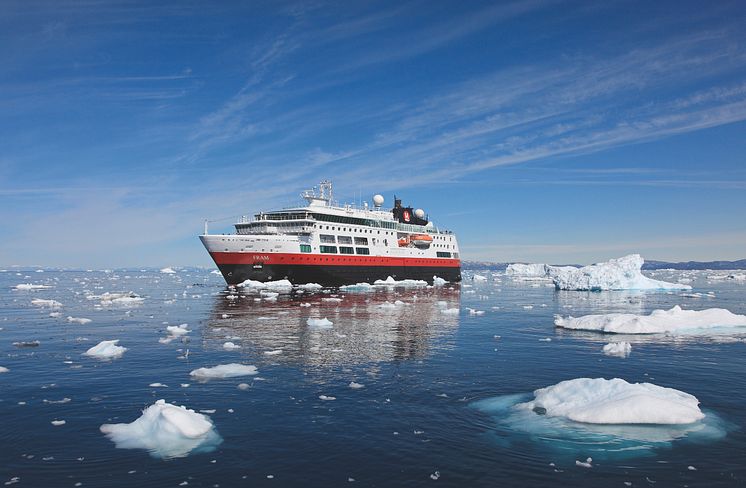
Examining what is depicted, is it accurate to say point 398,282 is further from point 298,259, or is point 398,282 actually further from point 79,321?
point 79,321

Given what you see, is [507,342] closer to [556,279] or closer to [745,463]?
[745,463]

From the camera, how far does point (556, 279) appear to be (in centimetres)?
6594

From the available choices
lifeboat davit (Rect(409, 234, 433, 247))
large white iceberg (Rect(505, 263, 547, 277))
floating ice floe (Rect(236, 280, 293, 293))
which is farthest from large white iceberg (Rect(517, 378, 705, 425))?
large white iceberg (Rect(505, 263, 547, 277))

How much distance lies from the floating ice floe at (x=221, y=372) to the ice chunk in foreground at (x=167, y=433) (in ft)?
15.3

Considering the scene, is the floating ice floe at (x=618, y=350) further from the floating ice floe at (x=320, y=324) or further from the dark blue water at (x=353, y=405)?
the floating ice floe at (x=320, y=324)

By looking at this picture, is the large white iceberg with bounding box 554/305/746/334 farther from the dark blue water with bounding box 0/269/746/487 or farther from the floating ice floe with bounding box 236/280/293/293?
the floating ice floe with bounding box 236/280/293/293

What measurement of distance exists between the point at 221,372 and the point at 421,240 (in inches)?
2383

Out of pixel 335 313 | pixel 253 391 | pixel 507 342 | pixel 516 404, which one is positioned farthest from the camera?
pixel 335 313

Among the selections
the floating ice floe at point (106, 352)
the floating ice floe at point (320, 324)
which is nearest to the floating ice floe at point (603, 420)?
the floating ice floe at point (106, 352)

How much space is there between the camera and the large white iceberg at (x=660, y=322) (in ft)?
82.2

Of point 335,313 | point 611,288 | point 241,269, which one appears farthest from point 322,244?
point 611,288

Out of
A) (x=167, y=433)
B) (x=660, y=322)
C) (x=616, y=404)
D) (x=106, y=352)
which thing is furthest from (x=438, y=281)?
(x=167, y=433)

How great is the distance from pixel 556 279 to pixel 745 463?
59447 mm

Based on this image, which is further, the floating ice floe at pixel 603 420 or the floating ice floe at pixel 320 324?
the floating ice floe at pixel 320 324
